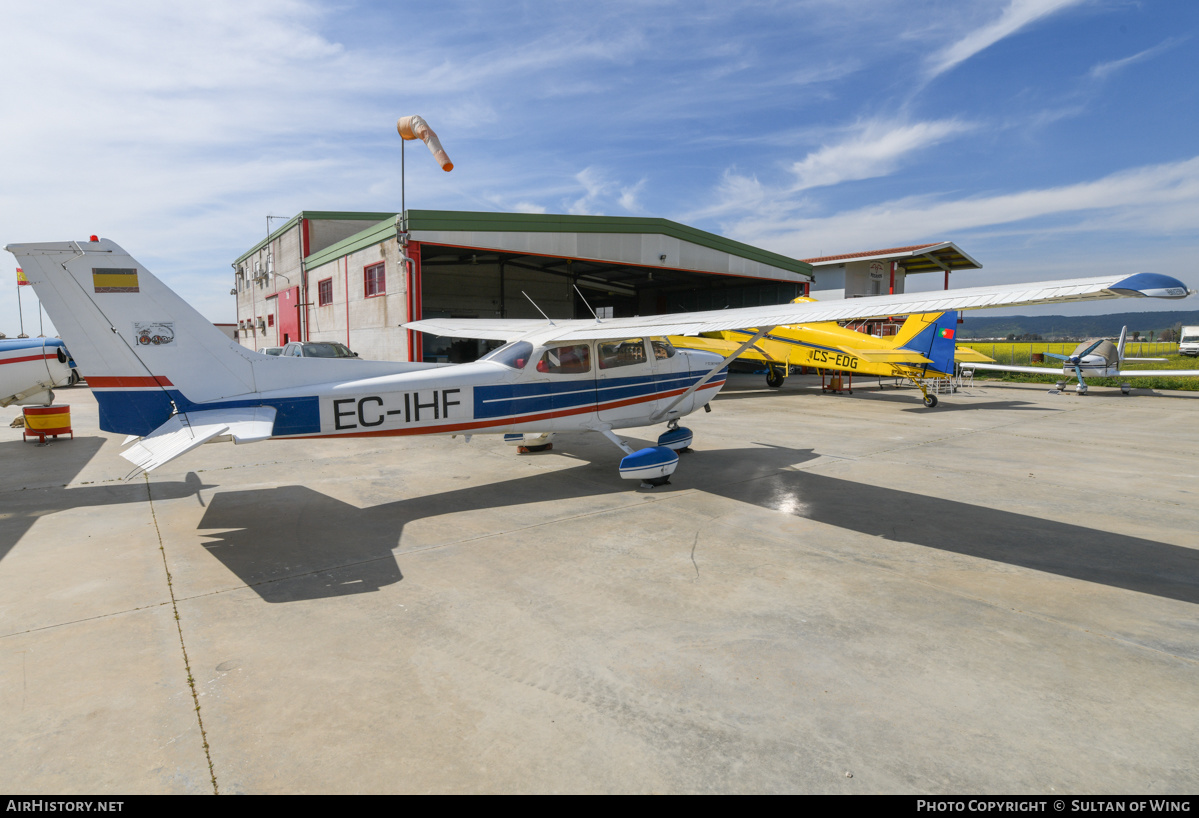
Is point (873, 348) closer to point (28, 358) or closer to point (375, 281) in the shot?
point (375, 281)

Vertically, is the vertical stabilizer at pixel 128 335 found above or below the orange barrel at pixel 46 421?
above

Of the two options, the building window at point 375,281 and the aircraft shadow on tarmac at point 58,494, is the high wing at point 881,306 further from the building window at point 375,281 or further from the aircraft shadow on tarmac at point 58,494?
the building window at point 375,281

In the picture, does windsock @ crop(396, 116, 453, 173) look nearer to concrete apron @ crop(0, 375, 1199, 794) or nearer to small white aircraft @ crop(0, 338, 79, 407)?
small white aircraft @ crop(0, 338, 79, 407)

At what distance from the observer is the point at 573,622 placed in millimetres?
3947

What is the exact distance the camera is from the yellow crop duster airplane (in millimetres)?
15773

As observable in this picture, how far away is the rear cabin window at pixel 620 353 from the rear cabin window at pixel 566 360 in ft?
0.66

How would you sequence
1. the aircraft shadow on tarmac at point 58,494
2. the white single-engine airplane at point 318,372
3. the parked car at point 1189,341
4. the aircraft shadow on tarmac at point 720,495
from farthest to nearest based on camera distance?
the parked car at point 1189,341, the aircraft shadow on tarmac at point 58,494, the white single-engine airplane at point 318,372, the aircraft shadow on tarmac at point 720,495

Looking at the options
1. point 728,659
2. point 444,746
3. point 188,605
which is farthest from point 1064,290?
point 188,605

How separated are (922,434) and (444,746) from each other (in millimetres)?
11240

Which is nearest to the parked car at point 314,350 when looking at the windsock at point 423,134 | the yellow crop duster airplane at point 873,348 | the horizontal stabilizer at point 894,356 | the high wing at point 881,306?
the windsock at point 423,134

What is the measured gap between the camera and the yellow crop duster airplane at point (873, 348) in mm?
15773

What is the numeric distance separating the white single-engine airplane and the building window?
13.0 m

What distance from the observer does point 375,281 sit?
64.3ft

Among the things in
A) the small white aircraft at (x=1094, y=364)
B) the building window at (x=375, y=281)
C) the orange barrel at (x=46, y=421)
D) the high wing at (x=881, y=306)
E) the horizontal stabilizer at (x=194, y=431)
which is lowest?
the orange barrel at (x=46, y=421)
